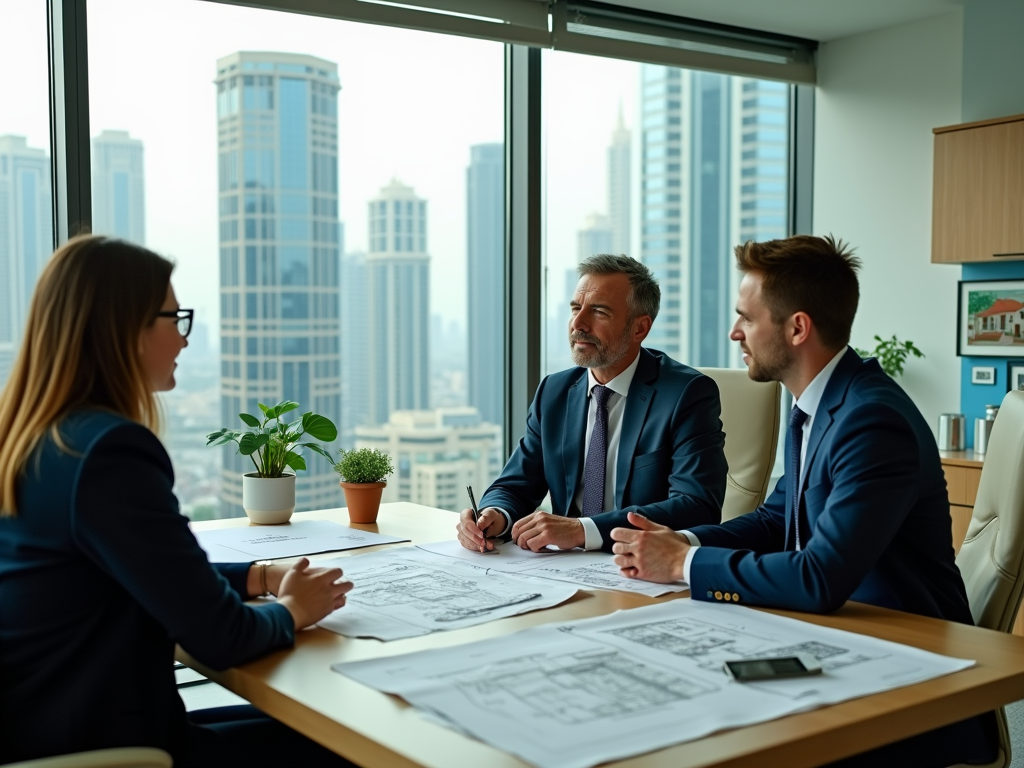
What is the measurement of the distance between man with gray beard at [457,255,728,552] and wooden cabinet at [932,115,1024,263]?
237 cm

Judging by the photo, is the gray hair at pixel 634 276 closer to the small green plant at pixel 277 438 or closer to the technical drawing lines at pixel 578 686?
the small green plant at pixel 277 438

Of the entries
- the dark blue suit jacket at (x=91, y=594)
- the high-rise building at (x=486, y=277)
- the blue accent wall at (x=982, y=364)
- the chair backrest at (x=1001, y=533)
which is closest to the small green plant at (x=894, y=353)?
the blue accent wall at (x=982, y=364)

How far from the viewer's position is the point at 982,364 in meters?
4.88

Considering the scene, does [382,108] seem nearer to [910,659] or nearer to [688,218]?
[688,218]

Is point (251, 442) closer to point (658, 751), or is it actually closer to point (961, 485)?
point (658, 751)

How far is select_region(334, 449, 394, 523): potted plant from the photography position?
2.65 metres

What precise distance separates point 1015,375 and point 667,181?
6.00ft

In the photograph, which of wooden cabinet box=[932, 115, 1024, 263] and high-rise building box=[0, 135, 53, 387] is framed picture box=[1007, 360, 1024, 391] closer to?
wooden cabinet box=[932, 115, 1024, 263]

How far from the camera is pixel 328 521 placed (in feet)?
8.75

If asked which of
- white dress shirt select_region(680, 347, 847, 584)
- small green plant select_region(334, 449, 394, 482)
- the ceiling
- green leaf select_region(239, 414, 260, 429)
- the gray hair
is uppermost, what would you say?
the ceiling

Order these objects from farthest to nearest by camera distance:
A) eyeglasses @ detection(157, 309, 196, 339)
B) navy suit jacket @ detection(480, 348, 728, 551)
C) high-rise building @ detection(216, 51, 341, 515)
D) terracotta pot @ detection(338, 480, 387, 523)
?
1. high-rise building @ detection(216, 51, 341, 515)
2. terracotta pot @ detection(338, 480, 387, 523)
3. navy suit jacket @ detection(480, 348, 728, 551)
4. eyeglasses @ detection(157, 309, 196, 339)

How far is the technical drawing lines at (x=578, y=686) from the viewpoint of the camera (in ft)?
4.14

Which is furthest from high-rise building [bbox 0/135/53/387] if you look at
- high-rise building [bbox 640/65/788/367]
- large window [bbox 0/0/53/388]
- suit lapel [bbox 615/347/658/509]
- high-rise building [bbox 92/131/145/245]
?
high-rise building [bbox 640/65/788/367]

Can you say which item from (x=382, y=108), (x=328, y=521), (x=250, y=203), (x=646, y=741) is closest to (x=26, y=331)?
(x=646, y=741)
